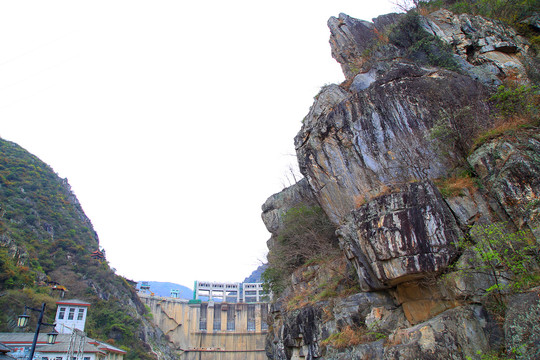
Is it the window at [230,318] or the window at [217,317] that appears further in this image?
the window at [230,318]

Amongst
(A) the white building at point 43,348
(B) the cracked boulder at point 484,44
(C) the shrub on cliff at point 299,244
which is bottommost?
(A) the white building at point 43,348

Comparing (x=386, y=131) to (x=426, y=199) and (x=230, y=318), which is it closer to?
(x=426, y=199)

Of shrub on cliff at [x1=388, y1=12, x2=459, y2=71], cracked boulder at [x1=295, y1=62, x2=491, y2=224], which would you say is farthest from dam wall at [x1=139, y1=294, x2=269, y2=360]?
shrub on cliff at [x1=388, y1=12, x2=459, y2=71]

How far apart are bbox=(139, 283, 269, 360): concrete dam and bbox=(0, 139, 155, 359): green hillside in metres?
4.40

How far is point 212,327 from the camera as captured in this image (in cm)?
4731

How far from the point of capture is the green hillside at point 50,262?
1158 inches

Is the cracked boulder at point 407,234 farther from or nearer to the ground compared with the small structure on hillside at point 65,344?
farther from the ground

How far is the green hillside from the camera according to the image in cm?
2941

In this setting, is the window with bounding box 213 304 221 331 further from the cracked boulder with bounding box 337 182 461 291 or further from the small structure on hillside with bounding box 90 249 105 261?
the cracked boulder with bounding box 337 182 461 291

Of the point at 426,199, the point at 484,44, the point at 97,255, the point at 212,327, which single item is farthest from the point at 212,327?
the point at 484,44

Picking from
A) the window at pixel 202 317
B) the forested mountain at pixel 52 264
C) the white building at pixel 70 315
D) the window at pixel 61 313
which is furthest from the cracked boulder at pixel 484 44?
the window at pixel 202 317

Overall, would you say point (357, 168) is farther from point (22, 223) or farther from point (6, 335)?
point (22, 223)

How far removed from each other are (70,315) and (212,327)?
2196 cm

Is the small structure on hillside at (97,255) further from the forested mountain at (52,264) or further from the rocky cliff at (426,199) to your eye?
the rocky cliff at (426,199)
